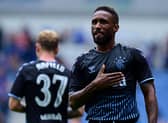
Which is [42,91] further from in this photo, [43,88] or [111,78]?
[111,78]

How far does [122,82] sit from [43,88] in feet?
6.14

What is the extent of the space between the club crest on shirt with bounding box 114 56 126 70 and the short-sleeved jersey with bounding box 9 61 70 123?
1.79 m

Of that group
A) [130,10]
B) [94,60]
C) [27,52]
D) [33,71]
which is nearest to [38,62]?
[33,71]

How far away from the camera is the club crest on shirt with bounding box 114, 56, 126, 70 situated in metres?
8.29

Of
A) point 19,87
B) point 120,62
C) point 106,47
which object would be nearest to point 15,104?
point 19,87

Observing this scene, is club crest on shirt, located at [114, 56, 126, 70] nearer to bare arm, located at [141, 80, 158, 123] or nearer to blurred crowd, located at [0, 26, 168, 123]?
bare arm, located at [141, 80, 158, 123]

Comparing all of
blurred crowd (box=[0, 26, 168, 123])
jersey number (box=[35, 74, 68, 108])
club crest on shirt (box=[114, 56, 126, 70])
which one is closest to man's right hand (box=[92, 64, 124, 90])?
club crest on shirt (box=[114, 56, 126, 70])

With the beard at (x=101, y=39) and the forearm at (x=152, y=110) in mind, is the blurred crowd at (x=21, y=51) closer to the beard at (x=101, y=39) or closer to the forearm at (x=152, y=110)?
the beard at (x=101, y=39)

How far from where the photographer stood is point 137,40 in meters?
24.2

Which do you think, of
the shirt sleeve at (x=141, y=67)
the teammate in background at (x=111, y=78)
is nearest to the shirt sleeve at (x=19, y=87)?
the teammate in background at (x=111, y=78)

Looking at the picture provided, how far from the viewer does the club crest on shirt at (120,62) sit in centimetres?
829

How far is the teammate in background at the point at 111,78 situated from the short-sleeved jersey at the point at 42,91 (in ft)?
5.09

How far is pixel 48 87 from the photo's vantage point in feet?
32.7

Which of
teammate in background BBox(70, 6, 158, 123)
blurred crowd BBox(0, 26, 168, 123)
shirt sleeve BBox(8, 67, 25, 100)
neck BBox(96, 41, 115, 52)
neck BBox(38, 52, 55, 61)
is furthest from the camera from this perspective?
blurred crowd BBox(0, 26, 168, 123)
